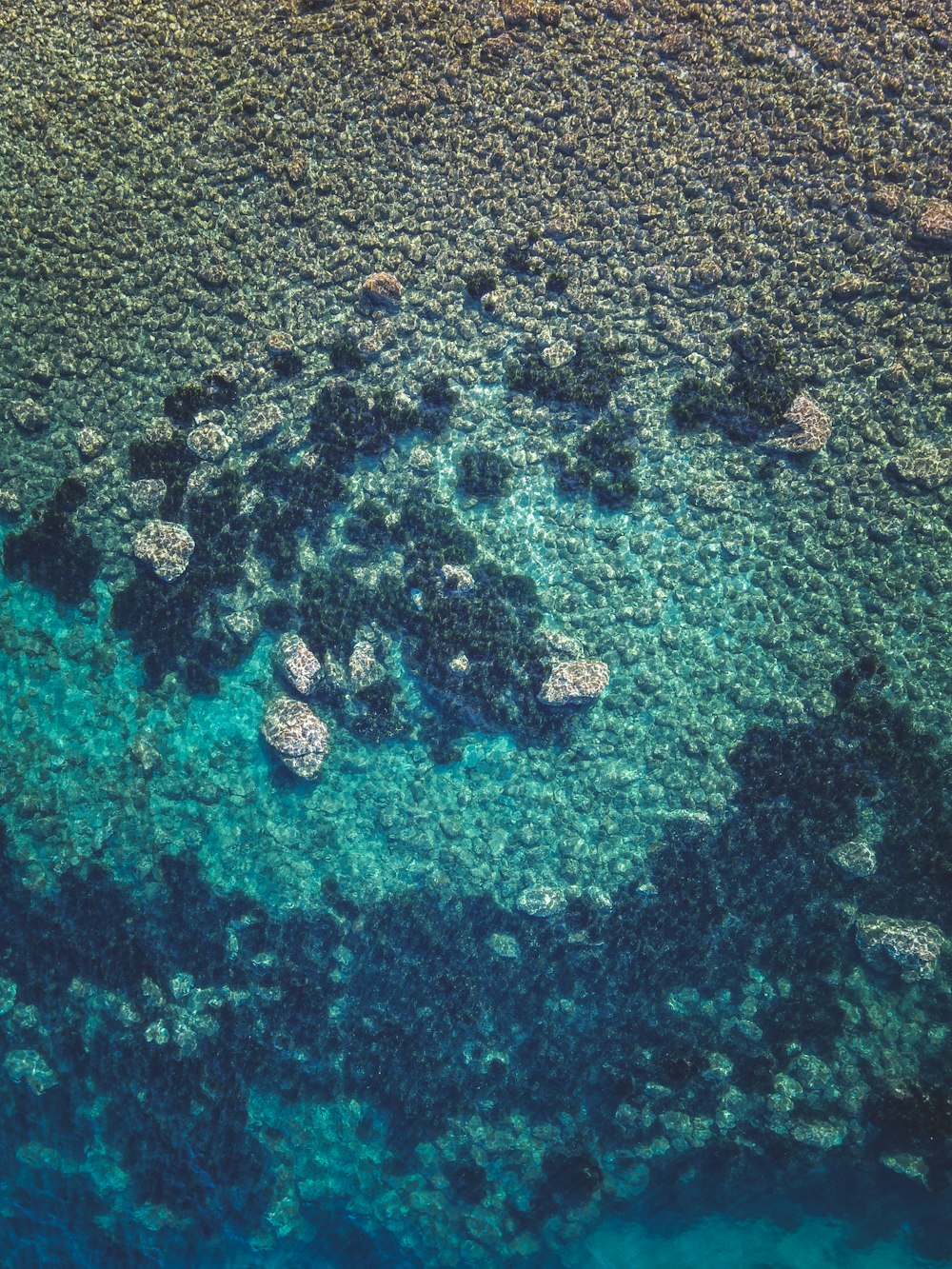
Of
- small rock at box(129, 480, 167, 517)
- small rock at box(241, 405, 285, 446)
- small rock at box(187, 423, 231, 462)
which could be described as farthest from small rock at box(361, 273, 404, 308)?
small rock at box(129, 480, 167, 517)

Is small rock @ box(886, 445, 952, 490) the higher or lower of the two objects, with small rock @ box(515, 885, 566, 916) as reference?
higher

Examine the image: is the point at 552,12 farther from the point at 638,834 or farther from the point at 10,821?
the point at 10,821

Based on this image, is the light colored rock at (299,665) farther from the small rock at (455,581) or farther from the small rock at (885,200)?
the small rock at (885,200)

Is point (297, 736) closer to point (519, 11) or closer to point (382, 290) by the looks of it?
point (382, 290)

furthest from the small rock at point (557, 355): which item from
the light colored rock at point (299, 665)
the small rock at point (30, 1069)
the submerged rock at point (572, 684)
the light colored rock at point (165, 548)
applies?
the small rock at point (30, 1069)

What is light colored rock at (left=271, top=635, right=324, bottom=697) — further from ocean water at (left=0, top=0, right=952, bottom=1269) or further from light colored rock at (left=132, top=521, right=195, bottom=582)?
light colored rock at (left=132, top=521, right=195, bottom=582)

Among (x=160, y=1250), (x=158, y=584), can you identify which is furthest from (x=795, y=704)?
(x=160, y=1250)
